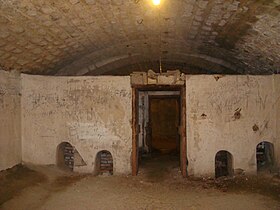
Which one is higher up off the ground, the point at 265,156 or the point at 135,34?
the point at 135,34

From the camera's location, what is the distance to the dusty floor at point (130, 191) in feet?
16.2

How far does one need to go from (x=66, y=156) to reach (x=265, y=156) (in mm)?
5376

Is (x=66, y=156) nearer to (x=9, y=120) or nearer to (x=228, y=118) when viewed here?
(x=9, y=120)

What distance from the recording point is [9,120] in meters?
6.34

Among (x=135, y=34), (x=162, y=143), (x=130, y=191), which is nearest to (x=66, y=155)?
(x=130, y=191)

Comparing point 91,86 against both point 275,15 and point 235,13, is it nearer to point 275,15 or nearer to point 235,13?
point 235,13

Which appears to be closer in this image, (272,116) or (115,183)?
(115,183)

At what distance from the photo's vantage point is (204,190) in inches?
227

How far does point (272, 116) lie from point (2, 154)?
6271 millimetres

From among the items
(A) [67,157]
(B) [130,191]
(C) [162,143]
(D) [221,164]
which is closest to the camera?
(B) [130,191]

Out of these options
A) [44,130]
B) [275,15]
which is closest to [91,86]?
[44,130]

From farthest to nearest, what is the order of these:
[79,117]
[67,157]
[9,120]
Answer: [67,157], [79,117], [9,120]

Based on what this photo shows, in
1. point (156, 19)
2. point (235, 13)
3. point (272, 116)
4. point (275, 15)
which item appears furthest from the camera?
point (272, 116)

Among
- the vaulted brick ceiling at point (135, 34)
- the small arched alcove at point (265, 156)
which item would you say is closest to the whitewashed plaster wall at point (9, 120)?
the vaulted brick ceiling at point (135, 34)
